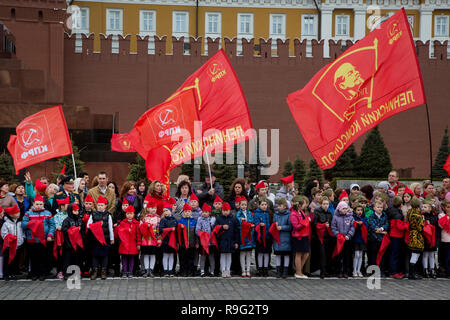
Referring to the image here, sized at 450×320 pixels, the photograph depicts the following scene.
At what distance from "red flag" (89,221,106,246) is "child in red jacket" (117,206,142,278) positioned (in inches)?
10.4

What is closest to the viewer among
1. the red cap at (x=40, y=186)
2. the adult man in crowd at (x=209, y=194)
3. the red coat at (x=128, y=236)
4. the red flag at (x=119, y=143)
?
the red coat at (x=128, y=236)

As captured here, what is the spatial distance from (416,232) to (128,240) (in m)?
4.15

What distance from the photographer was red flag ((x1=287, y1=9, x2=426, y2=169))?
779cm

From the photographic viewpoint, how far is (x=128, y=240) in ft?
26.8

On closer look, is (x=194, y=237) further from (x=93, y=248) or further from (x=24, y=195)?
(x=24, y=195)

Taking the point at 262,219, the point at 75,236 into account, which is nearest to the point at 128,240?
the point at 75,236

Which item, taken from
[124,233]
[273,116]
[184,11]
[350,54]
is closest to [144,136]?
[124,233]

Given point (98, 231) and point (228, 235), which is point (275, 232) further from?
point (98, 231)

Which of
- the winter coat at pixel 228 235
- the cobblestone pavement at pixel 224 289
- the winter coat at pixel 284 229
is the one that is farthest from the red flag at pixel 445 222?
the winter coat at pixel 228 235

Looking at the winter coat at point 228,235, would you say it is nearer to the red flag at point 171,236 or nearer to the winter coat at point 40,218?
the red flag at point 171,236

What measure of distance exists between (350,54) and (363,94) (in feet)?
2.28

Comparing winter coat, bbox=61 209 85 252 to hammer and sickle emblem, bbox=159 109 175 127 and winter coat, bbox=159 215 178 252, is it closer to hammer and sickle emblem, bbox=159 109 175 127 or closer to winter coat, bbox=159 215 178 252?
winter coat, bbox=159 215 178 252

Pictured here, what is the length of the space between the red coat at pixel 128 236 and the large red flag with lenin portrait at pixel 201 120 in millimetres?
1323

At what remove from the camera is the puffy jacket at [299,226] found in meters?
8.23
